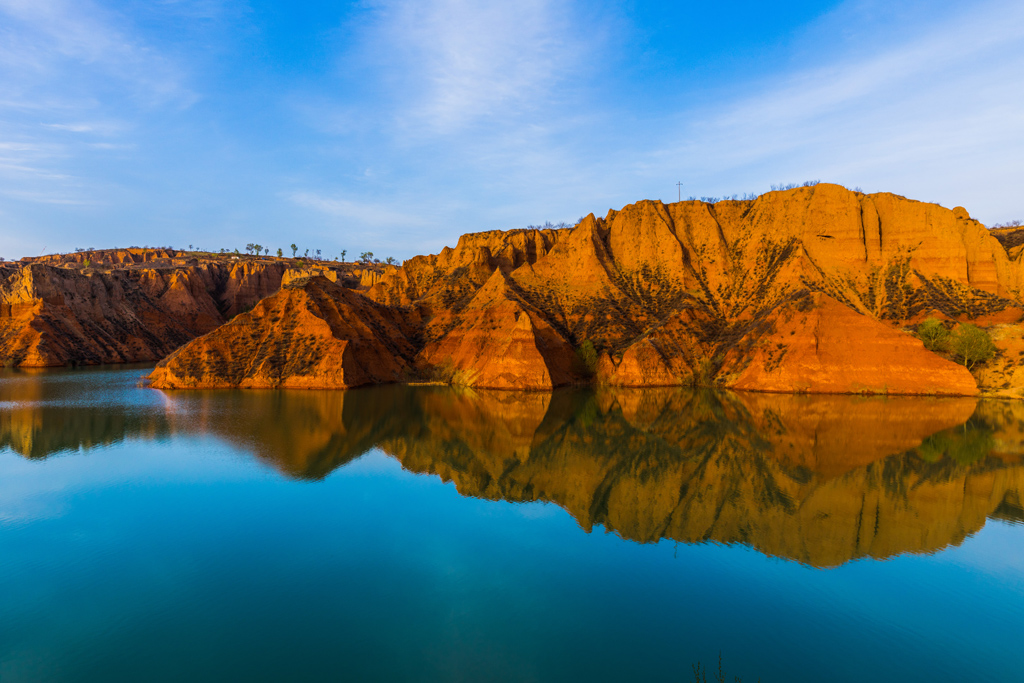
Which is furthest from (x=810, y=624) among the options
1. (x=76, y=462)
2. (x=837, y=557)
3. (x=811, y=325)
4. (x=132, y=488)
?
(x=811, y=325)

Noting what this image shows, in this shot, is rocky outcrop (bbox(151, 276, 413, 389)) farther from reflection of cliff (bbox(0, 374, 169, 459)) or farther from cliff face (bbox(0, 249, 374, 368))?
cliff face (bbox(0, 249, 374, 368))

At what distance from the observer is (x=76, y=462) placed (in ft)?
86.4

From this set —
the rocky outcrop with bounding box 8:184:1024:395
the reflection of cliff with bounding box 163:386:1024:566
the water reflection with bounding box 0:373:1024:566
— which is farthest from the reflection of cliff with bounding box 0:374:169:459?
the rocky outcrop with bounding box 8:184:1024:395

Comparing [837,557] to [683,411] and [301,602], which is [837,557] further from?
[683,411]

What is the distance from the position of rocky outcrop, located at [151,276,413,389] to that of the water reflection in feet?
20.4

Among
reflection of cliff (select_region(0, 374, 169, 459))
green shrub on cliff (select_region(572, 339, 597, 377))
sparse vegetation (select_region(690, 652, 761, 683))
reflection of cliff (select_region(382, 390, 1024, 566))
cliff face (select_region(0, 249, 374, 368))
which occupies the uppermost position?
cliff face (select_region(0, 249, 374, 368))

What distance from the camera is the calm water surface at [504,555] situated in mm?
10758

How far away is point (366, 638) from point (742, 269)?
83.4m

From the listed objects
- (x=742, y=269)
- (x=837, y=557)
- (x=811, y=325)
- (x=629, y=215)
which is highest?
(x=629, y=215)

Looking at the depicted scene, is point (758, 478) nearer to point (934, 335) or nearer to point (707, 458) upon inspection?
point (707, 458)

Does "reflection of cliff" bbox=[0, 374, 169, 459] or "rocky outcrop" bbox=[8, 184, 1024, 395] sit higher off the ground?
"rocky outcrop" bbox=[8, 184, 1024, 395]

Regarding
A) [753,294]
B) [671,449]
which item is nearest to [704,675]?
[671,449]

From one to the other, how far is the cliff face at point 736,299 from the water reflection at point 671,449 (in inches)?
337

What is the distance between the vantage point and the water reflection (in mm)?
18609
